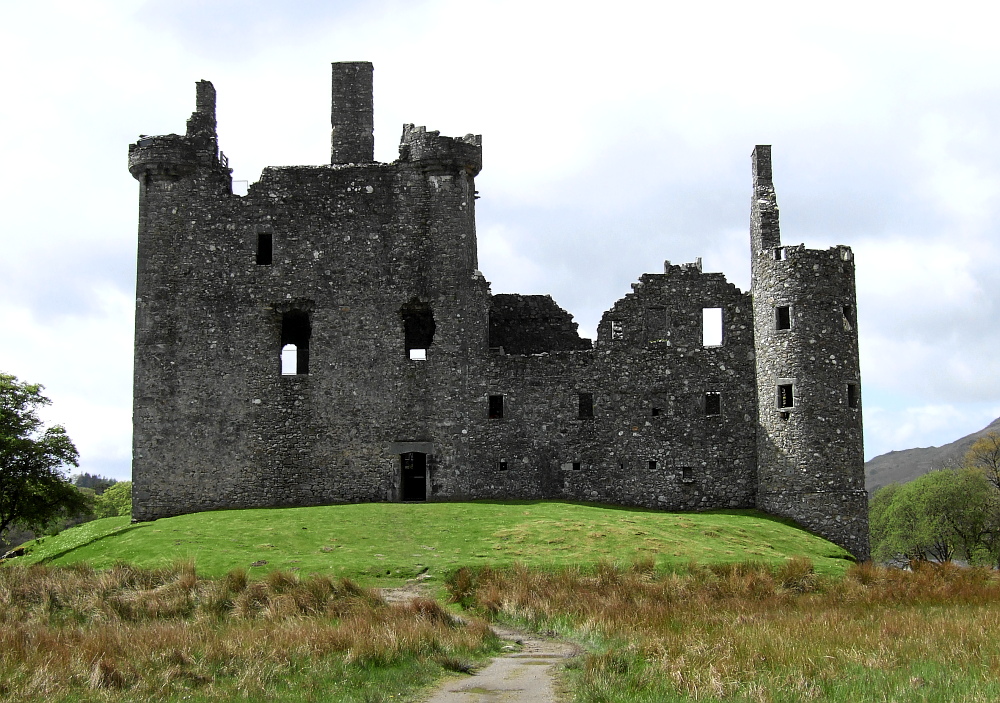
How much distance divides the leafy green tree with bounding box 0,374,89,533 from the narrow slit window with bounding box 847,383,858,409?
2635 centimetres

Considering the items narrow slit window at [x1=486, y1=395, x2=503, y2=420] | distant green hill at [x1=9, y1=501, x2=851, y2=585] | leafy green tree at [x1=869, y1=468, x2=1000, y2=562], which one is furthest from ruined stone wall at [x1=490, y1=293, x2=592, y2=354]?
leafy green tree at [x1=869, y1=468, x2=1000, y2=562]

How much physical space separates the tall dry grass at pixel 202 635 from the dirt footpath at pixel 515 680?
506mm

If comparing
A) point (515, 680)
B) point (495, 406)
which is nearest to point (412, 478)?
point (495, 406)

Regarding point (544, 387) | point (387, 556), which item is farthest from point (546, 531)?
point (544, 387)

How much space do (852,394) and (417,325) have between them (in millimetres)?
14001

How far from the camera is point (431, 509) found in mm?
27609

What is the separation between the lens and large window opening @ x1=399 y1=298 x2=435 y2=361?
1240 inches

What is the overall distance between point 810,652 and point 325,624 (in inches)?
276

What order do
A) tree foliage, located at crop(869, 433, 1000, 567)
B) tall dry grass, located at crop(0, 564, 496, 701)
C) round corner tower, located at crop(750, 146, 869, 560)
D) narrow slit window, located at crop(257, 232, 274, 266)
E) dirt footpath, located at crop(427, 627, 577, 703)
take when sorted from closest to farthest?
tall dry grass, located at crop(0, 564, 496, 701) → dirt footpath, located at crop(427, 627, 577, 703) → round corner tower, located at crop(750, 146, 869, 560) → narrow slit window, located at crop(257, 232, 274, 266) → tree foliage, located at crop(869, 433, 1000, 567)

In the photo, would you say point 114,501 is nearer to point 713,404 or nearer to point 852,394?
point 713,404

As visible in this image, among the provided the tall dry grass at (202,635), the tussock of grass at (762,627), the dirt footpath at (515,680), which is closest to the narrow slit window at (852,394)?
the tussock of grass at (762,627)

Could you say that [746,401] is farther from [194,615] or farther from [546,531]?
[194,615]

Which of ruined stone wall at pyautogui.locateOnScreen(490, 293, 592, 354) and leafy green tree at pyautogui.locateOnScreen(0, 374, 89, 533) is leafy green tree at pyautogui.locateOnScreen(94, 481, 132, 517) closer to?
leafy green tree at pyautogui.locateOnScreen(0, 374, 89, 533)

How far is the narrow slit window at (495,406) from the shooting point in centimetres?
3114
